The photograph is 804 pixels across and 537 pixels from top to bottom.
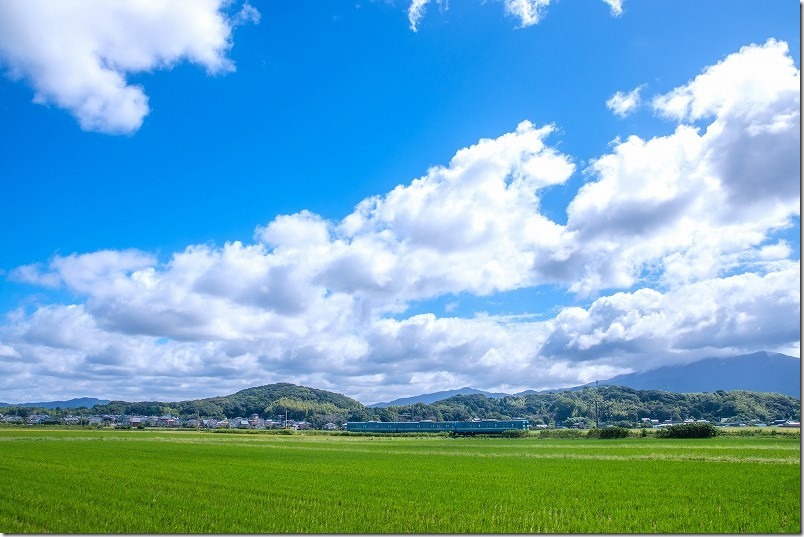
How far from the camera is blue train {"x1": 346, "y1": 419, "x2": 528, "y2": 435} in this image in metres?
96.9

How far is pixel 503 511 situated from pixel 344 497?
5577 mm

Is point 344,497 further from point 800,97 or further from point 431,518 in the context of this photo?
point 800,97

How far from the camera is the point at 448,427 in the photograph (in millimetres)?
106688

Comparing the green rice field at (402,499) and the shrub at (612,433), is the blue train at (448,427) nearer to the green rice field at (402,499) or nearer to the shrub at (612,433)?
the shrub at (612,433)

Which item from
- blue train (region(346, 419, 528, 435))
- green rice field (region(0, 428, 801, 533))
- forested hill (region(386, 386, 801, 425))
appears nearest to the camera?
green rice field (region(0, 428, 801, 533))

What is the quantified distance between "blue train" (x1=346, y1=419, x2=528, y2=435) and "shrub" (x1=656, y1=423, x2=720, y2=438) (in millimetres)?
30587

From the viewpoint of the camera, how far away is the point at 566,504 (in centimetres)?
1611

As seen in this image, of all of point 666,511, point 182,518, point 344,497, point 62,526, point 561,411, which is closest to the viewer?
point 62,526

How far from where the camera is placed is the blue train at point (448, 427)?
318 feet

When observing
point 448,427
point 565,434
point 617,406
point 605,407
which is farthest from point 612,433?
point 605,407

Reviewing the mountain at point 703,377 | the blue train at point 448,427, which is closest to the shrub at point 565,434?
the blue train at point 448,427

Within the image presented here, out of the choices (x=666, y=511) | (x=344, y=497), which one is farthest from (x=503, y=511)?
(x=344, y=497)

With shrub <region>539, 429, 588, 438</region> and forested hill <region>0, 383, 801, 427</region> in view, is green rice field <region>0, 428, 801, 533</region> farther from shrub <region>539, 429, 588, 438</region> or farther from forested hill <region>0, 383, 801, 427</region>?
shrub <region>539, 429, 588, 438</region>

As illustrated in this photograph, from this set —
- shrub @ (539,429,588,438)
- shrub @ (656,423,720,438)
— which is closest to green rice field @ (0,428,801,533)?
shrub @ (656,423,720,438)
